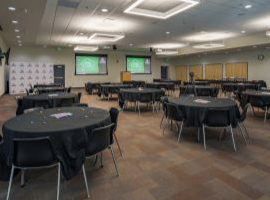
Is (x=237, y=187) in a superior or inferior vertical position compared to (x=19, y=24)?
inferior

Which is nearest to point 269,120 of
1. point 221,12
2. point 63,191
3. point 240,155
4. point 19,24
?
point 240,155

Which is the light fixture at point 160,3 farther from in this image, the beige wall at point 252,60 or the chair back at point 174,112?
the beige wall at point 252,60

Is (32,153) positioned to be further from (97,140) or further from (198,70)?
(198,70)

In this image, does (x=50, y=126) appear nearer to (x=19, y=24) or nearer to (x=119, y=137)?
(x=119, y=137)

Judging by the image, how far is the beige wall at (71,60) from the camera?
1498 cm

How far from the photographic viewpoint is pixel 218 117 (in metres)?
3.64

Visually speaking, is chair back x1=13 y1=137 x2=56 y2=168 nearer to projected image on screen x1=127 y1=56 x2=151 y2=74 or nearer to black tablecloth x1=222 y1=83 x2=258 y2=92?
black tablecloth x1=222 y1=83 x2=258 y2=92

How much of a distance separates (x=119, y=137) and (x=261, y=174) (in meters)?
2.67

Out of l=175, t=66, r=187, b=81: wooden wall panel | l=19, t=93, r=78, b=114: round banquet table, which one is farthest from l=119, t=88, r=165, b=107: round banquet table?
l=175, t=66, r=187, b=81: wooden wall panel

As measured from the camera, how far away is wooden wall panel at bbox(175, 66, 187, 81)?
20.4 meters

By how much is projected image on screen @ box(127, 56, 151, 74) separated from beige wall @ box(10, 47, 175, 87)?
46 cm

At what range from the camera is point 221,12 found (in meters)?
7.23

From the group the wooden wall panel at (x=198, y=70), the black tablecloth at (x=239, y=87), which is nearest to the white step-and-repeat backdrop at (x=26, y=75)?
the black tablecloth at (x=239, y=87)

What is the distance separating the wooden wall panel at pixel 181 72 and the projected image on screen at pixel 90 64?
7.96m
